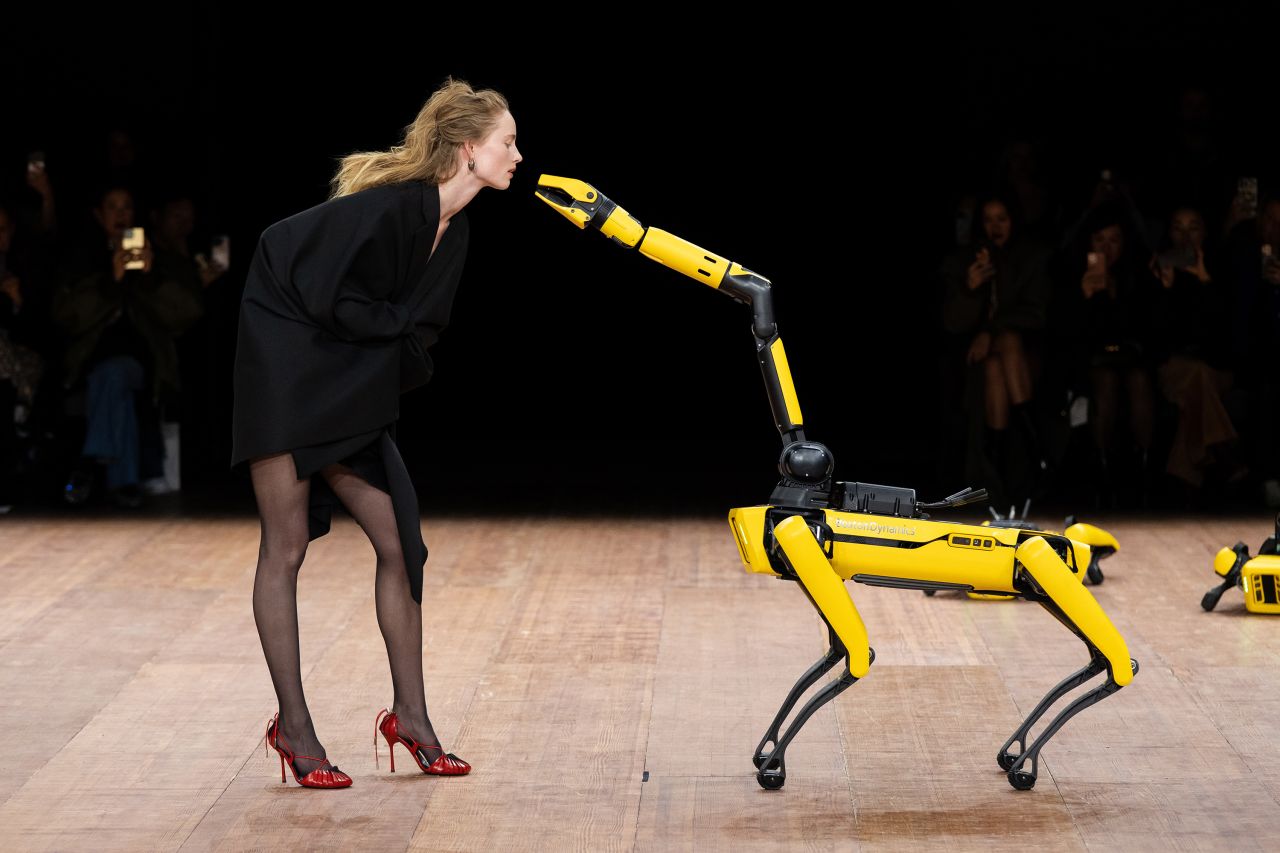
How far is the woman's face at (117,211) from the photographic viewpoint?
21.8 ft

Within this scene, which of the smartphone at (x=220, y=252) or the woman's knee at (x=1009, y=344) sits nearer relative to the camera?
the woman's knee at (x=1009, y=344)

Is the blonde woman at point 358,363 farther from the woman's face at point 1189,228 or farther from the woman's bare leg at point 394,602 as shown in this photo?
the woman's face at point 1189,228

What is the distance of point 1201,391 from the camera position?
6477 mm

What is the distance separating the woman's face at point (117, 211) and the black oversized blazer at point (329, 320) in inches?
147

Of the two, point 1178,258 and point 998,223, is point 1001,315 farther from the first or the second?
point 1178,258

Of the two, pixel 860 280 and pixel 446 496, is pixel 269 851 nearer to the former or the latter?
pixel 446 496

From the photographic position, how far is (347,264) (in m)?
3.02

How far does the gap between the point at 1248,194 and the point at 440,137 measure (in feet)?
14.6

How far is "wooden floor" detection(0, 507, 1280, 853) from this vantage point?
2.88 meters

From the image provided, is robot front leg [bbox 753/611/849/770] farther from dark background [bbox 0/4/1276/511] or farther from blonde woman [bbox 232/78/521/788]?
dark background [bbox 0/4/1276/511]

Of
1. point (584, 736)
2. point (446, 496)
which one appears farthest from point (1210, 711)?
point (446, 496)

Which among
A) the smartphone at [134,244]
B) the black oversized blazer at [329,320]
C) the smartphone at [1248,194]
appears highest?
the black oversized blazer at [329,320]

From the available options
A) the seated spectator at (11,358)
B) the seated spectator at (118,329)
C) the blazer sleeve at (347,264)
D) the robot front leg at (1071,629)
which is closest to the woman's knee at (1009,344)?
the seated spectator at (118,329)

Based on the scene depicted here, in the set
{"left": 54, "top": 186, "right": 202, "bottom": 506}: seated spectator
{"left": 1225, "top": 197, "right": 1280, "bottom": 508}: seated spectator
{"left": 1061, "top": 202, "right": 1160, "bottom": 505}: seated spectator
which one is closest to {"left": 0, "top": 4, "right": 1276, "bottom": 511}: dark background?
{"left": 54, "top": 186, "right": 202, "bottom": 506}: seated spectator
